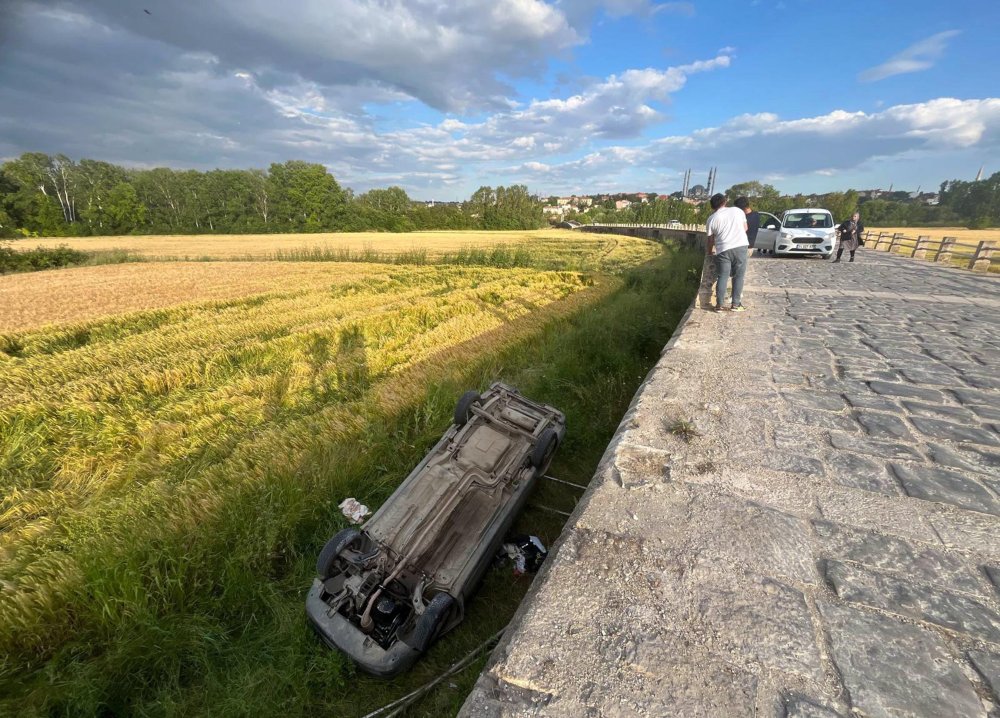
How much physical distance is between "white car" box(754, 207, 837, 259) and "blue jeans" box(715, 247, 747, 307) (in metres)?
10.8

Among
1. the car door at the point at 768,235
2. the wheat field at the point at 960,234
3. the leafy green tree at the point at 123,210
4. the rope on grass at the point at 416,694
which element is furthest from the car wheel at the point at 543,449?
the leafy green tree at the point at 123,210

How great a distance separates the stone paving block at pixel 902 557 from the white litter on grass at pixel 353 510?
10.2 ft

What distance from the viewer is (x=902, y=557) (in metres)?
1.90

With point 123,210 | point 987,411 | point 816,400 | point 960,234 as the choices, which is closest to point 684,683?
point 816,400

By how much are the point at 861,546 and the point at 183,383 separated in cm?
743

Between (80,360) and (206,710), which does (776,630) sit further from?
(80,360)

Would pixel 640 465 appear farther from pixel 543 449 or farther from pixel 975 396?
pixel 975 396

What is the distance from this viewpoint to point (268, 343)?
7.34 metres

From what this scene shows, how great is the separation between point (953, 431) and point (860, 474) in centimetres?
125

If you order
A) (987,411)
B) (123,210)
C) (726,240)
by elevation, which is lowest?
(987,411)

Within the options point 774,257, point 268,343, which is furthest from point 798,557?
point 774,257

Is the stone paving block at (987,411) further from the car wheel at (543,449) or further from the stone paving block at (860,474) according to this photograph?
the car wheel at (543,449)

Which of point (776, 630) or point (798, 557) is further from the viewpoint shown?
point (798, 557)

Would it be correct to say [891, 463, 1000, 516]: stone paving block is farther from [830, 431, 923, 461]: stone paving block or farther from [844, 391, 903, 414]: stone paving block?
[844, 391, 903, 414]: stone paving block
